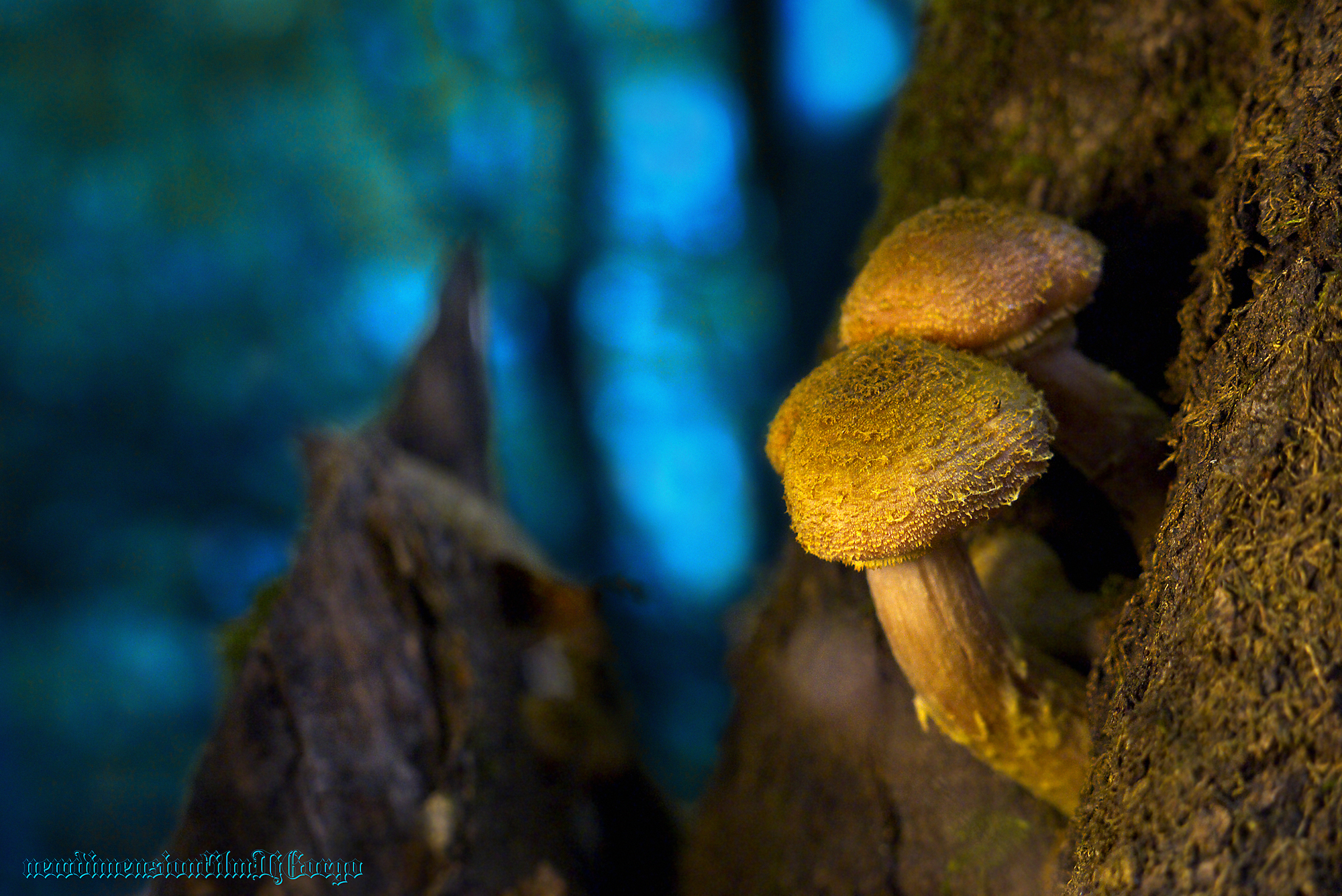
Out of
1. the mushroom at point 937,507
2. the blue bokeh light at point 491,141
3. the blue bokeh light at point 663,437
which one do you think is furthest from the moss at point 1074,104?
the blue bokeh light at point 663,437

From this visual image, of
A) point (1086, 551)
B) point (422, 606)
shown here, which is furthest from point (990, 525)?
point (422, 606)

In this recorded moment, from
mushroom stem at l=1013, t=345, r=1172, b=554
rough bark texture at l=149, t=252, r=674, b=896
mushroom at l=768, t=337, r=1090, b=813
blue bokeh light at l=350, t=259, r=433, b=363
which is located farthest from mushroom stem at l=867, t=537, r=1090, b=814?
blue bokeh light at l=350, t=259, r=433, b=363

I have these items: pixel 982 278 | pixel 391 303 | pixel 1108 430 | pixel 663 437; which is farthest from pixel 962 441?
pixel 663 437

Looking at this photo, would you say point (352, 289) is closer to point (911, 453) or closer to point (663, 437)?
point (663, 437)

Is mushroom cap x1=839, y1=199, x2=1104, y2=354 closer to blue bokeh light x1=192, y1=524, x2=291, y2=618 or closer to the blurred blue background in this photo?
the blurred blue background

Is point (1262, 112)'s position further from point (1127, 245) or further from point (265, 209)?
point (265, 209)
